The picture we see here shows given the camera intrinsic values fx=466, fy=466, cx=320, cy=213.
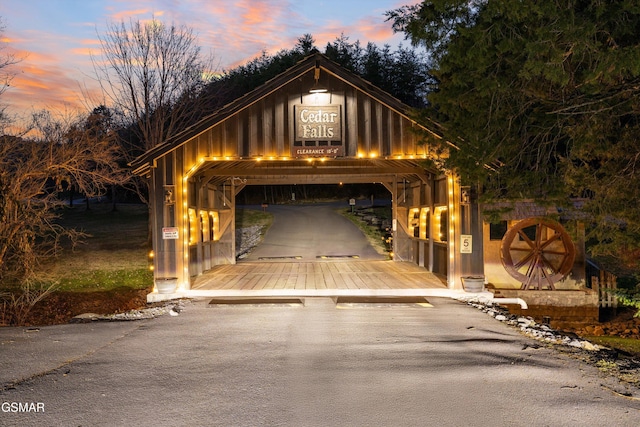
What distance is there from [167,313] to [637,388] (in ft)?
24.0

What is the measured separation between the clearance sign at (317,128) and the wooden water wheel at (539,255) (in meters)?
5.84

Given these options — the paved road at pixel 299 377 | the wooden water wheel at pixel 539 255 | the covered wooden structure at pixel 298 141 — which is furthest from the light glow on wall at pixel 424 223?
the paved road at pixel 299 377

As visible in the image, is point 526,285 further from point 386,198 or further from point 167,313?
point 386,198

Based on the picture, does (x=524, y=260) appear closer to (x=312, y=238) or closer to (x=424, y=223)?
(x=424, y=223)

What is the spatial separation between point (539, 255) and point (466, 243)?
410cm

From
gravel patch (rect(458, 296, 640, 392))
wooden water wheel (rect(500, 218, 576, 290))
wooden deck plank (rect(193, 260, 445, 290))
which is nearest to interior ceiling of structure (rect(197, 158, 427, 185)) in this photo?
wooden deck plank (rect(193, 260, 445, 290))

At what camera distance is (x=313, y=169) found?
1386 centimetres

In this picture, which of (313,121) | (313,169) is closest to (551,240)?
(313,169)

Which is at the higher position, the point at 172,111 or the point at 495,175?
the point at 172,111

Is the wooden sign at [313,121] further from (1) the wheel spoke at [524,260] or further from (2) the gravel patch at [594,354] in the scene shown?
(1) the wheel spoke at [524,260]

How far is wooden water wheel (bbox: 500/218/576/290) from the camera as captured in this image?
42.7 ft

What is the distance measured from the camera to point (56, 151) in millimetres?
11812

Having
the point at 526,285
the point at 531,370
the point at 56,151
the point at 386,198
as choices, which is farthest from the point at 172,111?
the point at 386,198

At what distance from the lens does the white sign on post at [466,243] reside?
34.6 feet
